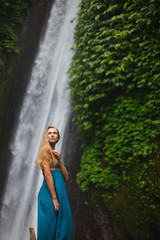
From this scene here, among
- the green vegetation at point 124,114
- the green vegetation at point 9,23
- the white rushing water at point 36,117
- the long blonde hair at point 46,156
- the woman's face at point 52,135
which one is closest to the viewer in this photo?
the long blonde hair at point 46,156

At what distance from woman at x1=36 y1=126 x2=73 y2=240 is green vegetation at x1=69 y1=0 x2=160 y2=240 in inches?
78.5

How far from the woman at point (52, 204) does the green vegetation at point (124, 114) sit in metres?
1.99

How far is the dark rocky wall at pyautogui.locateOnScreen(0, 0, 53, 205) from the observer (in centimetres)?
768

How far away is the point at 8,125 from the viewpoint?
7.98 m

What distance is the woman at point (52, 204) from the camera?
6.97 ft

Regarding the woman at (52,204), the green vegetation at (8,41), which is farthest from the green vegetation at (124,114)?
the green vegetation at (8,41)

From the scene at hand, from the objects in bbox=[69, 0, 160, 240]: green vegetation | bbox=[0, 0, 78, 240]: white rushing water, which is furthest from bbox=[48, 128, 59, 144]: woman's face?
bbox=[0, 0, 78, 240]: white rushing water

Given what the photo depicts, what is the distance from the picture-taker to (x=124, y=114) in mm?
4348

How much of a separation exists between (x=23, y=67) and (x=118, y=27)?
575cm

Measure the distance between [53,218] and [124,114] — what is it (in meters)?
2.96

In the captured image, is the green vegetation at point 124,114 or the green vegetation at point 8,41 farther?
the green vegetation at point 8,41

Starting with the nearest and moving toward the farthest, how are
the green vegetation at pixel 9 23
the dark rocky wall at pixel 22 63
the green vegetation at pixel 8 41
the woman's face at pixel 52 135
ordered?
the woman's face at pixel 52 135 < the dark rocky wall at pixel 22 63 < the green vegetation at pixel 8 41 < the green vegetation at pixel 9 23

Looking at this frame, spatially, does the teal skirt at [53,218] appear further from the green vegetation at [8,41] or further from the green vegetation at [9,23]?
the green vegetation at [9,23]

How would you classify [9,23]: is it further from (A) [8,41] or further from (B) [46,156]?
(B) [46,156]
